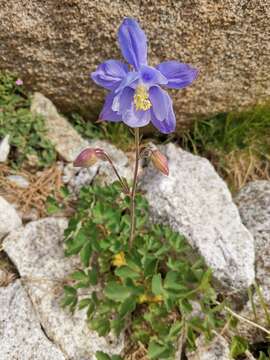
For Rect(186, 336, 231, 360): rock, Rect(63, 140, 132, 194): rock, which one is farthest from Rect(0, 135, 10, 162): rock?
Rect(186, 336, 231, 360): rock

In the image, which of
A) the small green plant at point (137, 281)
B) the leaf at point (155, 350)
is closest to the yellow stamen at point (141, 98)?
the small green plant at point (137, 281)

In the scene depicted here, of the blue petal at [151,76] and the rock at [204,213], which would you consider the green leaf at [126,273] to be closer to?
the rock at [204,213]

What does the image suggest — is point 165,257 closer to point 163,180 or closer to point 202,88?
point 163,180

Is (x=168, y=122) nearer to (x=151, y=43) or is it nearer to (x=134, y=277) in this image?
(x=134, y=277)

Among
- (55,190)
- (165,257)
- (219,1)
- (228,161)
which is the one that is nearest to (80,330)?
(165,257)

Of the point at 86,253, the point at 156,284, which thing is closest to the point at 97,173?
the point at 86,253

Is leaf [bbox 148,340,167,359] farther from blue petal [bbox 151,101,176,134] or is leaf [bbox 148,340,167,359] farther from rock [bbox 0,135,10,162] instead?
rock [bbox 0,135,10,162]

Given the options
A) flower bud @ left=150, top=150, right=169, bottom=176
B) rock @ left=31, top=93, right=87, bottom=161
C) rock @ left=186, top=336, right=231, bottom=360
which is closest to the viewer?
flower bud @ left=150, top=150, right=169, bottom=176
